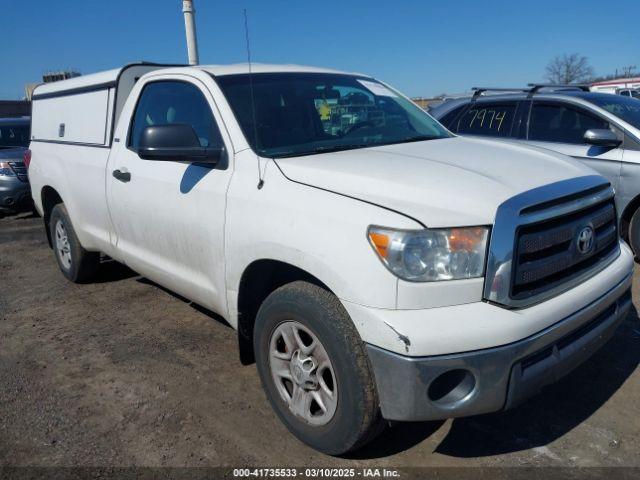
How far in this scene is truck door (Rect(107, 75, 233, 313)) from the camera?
3.04 m

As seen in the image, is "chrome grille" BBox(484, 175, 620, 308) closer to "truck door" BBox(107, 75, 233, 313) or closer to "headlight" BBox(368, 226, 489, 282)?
"headlight" BBox(368, 226, 489, 282)

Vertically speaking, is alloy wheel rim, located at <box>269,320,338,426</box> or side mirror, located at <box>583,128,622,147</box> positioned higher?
side mirror, located at <box>583,128,622,147</box>

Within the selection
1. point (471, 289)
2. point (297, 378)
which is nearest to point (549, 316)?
point (471, 289)

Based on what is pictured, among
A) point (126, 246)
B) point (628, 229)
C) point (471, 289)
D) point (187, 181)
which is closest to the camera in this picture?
point (471, 289)

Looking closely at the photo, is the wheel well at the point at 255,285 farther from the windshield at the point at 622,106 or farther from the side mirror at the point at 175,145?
the windshield at the point at 622,106

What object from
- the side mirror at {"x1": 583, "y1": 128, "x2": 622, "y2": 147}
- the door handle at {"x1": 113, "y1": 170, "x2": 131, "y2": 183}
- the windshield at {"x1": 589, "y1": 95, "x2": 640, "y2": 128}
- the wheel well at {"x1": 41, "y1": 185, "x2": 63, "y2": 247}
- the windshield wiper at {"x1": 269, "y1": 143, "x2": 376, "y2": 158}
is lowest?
the wheel well at {"x1": 41, "y1": 185, "x2": 63, "y2": 247}

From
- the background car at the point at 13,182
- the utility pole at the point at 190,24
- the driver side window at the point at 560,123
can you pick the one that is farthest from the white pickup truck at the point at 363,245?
the utility pole at the point at 190,24

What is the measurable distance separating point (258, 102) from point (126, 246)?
1618mm

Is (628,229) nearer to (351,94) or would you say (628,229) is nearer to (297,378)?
(351,94)

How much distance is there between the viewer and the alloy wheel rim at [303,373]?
249 cm

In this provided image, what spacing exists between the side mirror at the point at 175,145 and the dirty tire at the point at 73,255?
2422 millimetres

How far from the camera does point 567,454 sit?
258 centimetres

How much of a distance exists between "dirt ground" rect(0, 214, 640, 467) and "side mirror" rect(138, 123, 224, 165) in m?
1.42

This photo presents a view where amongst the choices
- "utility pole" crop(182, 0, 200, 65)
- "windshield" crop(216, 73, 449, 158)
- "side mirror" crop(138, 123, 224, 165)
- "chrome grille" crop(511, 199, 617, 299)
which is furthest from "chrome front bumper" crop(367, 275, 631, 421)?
"utility pole" crop(182, 0, 200, 65)
